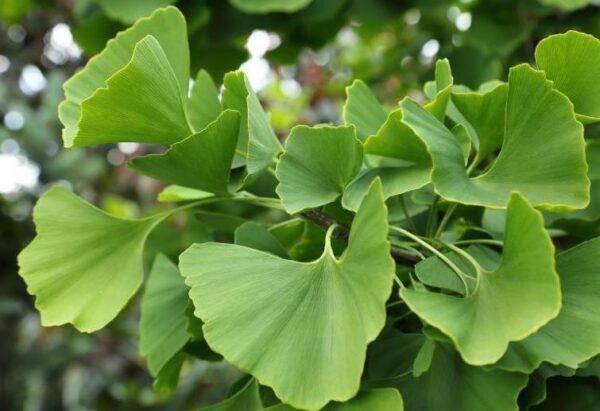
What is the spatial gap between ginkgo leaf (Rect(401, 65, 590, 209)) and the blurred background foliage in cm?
13

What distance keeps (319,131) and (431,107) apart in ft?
0.23

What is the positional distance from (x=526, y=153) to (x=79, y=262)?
274 millimetres

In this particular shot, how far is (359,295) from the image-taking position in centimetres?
36

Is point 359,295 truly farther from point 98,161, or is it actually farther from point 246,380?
point 98,161

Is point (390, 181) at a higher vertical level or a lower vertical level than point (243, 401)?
higher

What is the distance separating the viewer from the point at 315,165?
0.42 meters

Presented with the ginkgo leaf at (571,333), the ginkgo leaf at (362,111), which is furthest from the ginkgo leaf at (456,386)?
the ginkgo leaf at (362,111)

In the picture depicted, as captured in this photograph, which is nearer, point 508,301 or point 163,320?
point 508,301

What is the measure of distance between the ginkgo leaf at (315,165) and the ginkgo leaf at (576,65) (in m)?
0.11

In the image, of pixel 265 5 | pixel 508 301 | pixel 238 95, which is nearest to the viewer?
pixel 508 301

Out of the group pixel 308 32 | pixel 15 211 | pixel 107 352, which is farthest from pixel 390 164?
pixel 107 352

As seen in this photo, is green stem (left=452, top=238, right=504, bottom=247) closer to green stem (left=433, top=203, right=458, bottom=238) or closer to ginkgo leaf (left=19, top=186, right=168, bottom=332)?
green stem (left=433, top=203, right=458, bottom=238)

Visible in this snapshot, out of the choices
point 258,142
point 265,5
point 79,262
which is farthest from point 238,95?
point 265,5

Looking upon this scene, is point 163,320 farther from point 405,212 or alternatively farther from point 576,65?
point 576,65
